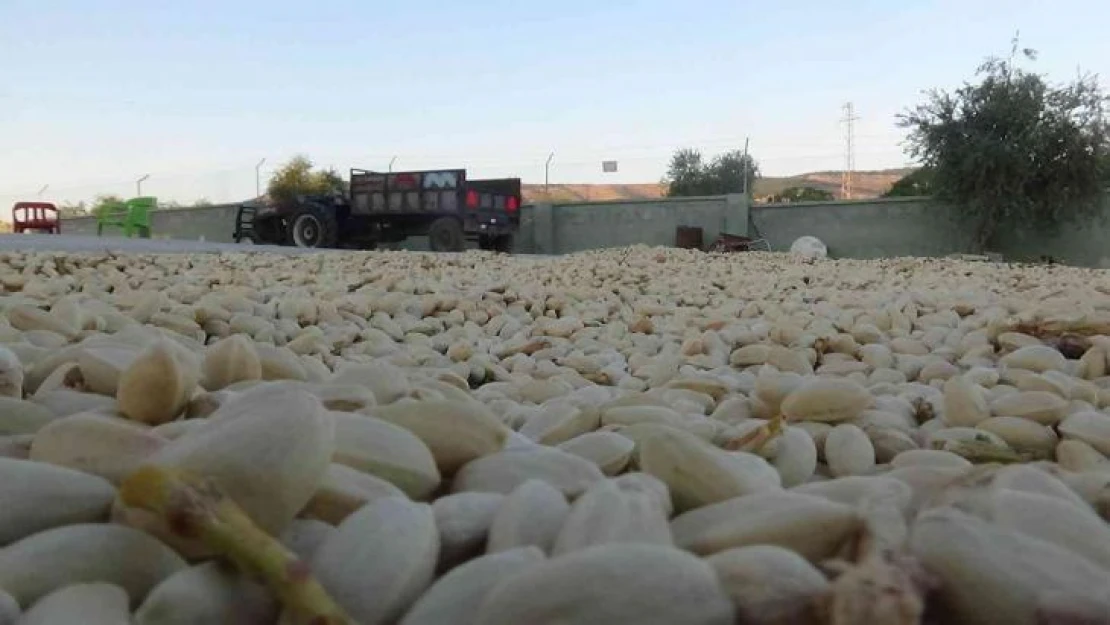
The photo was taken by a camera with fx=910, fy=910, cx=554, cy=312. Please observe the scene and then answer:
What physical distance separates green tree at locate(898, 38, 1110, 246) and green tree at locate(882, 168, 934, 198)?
20cm

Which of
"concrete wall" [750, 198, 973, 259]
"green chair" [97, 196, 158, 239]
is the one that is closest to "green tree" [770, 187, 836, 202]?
"concrete wall" [750, 198, 973, 259]

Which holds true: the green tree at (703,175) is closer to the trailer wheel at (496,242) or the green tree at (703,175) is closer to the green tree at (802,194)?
the green tree at (802,194)

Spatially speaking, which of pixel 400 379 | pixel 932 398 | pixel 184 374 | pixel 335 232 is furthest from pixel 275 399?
pixel 335 232

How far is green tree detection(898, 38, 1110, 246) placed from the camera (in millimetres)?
12094

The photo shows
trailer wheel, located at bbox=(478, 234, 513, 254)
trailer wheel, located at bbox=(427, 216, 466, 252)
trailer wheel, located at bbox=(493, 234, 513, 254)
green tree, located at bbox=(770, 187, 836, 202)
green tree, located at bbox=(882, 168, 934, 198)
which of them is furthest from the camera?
green tree, located at bbox=(770, 187, 836, 202)

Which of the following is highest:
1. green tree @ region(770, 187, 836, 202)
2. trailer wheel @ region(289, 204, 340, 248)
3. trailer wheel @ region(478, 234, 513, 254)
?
green tree @ region(770, 187, 836, 202)

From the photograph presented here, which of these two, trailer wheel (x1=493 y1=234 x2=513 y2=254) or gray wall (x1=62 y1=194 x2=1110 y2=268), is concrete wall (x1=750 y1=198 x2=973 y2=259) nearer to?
gray wall (x1=62 y1=194 x2=1110 y2=268)

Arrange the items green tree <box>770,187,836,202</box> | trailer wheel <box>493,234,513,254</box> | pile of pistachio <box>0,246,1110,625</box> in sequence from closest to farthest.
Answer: pile of pistachio <box>0,246,1110,625</box> < trailer wheel <box>493,234,513,254</box> < green tree <box>770,187,836,202</box>

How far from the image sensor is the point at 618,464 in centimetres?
81

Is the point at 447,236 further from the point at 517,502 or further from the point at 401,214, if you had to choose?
the point at 517,502

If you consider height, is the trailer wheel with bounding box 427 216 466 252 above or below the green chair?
below

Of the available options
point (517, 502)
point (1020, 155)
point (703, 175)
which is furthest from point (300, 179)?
point (517, 502)

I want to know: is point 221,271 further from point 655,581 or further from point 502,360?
point 655,581

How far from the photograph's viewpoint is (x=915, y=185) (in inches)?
608
